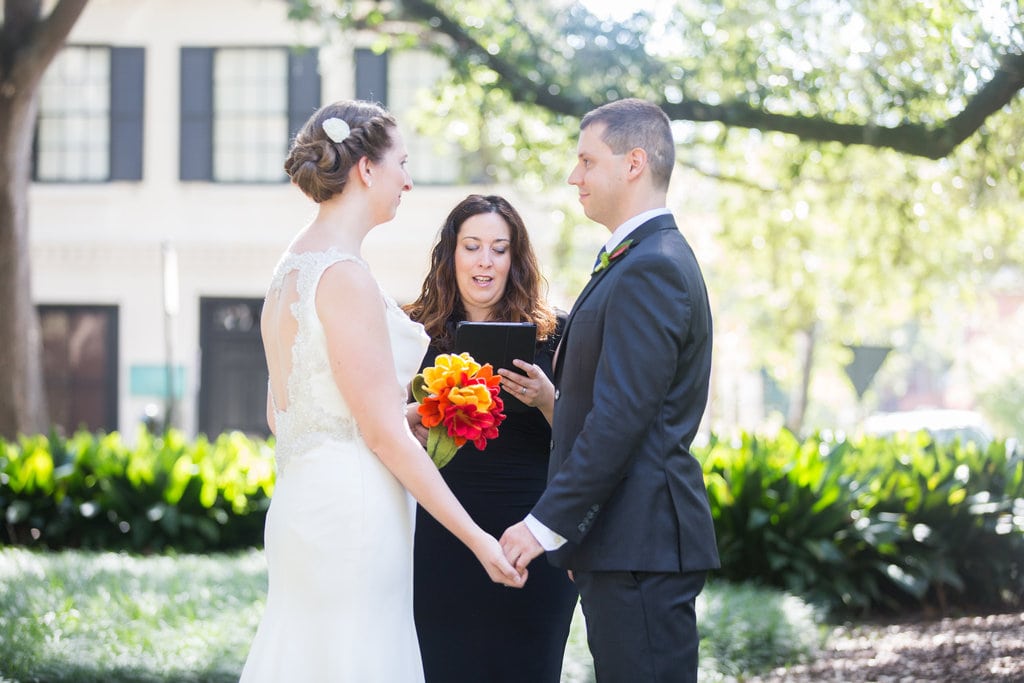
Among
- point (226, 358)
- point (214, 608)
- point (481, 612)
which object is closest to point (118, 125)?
point (226, 358)

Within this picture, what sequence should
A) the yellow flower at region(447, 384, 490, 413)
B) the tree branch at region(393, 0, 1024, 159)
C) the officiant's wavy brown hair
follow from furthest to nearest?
the tree branch at region(393, 0, 1024, 159) < the officiant's wavy brown hair < the yellow flower at region(447, 384, 490, 413)

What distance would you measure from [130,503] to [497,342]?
7217mm

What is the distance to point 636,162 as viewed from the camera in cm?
383

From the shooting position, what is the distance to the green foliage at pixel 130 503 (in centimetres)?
1084

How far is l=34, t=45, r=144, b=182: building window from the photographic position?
67.8 ft

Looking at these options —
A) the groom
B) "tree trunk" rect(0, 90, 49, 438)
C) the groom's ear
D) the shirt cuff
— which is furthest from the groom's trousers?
"tree trunk" rect(0, 90, 49, 438)

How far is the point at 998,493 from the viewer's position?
10078 millimetres

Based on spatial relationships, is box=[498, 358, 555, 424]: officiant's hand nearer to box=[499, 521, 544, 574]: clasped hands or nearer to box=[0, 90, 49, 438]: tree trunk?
box=[499, 521, 544, 574]: clasped hands

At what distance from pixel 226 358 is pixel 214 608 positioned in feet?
43.1

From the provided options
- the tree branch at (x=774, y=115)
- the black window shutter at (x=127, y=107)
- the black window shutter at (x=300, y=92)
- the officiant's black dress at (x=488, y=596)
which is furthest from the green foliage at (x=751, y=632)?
the black window shutter at (x=127, y=107)

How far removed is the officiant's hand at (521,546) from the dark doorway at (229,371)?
17.0 meters

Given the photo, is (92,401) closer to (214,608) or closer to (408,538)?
(214,608)

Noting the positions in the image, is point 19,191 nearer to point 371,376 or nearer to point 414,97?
point 414,97

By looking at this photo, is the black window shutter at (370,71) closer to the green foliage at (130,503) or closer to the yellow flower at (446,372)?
the green foliage at (130,503)
